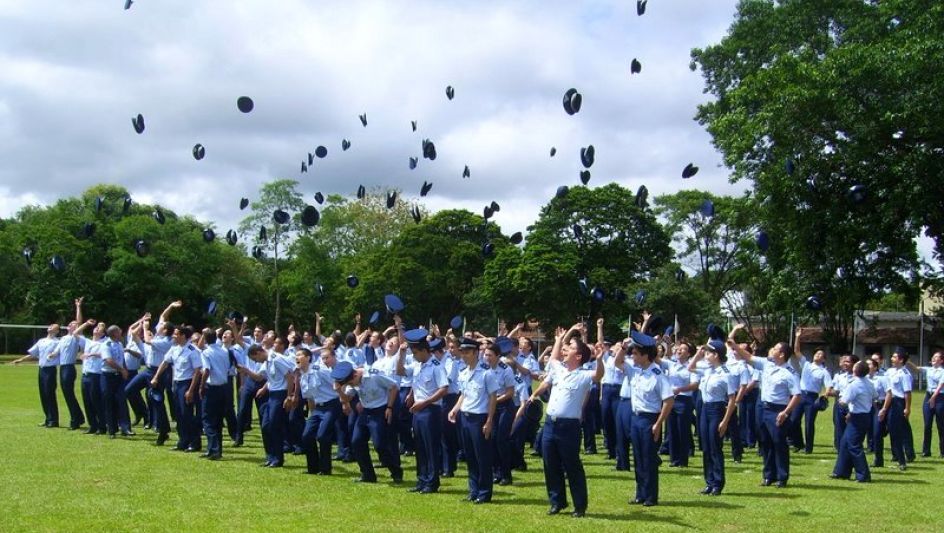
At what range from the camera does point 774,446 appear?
13.2 meters

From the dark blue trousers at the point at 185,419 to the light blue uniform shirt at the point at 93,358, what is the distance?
9.06 ft

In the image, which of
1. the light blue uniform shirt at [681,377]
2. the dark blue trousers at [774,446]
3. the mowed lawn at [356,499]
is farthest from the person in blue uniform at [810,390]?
the dark blue trousers at [774,446]

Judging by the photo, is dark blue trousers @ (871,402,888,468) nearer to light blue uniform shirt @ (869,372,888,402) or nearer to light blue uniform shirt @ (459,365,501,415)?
light blue uniform shirt @ (869,372,888,402)

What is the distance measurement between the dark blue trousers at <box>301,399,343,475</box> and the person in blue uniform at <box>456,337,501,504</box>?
96.8 inches

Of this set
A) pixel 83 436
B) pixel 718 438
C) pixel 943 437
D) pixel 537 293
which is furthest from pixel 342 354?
pixel 537 293

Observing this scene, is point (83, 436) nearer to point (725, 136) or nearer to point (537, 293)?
point (725, 136)

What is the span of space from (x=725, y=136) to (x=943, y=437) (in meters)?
17.0

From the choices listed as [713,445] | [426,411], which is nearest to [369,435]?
[426,411]

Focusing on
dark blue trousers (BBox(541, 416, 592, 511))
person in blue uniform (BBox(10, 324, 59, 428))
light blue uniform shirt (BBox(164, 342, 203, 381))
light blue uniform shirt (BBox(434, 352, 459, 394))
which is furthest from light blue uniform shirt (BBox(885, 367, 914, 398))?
person in blue uniform (BBox(10, 324, 59, 428))

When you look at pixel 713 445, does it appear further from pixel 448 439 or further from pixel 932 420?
pixel 932 420

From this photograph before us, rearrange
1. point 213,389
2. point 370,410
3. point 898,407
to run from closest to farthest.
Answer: point 370,410, point 213,389, point 898,407

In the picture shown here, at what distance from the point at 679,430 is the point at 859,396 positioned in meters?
2.79

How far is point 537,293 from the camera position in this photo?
5897cm

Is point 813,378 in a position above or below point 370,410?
above
